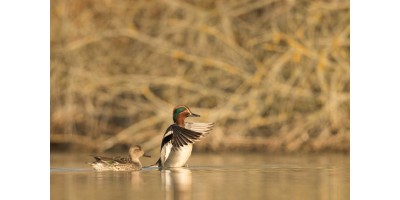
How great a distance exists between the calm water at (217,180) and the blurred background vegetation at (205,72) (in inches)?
69.2

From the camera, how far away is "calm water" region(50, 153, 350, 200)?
8.99 meters

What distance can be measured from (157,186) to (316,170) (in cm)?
243

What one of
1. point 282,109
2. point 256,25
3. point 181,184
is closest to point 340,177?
point 181,184

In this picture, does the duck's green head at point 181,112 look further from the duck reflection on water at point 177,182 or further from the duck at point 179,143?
the duck reflection on water at point 177,182

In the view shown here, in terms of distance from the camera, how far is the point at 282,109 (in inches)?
594

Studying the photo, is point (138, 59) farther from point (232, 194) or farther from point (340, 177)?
point (232, 194)

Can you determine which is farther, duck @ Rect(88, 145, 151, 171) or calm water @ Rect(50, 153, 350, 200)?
duck @ Rect(88, 145, 151, 171)

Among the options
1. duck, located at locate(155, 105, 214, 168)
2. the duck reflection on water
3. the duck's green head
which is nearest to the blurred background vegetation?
the duck's green head

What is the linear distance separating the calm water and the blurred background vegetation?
5.77 feet

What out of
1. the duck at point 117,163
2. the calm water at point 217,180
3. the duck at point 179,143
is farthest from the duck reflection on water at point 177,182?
the duck at point 117,163

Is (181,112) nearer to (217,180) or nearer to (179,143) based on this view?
(179,143)

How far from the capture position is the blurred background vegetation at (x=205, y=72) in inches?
585

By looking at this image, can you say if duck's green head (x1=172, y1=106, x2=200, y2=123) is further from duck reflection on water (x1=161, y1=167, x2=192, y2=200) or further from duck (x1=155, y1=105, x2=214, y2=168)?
duck reflection on water (x1=161, y1=167, x2=192, y2=200)

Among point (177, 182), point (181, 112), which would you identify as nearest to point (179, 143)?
point (181, 112)
